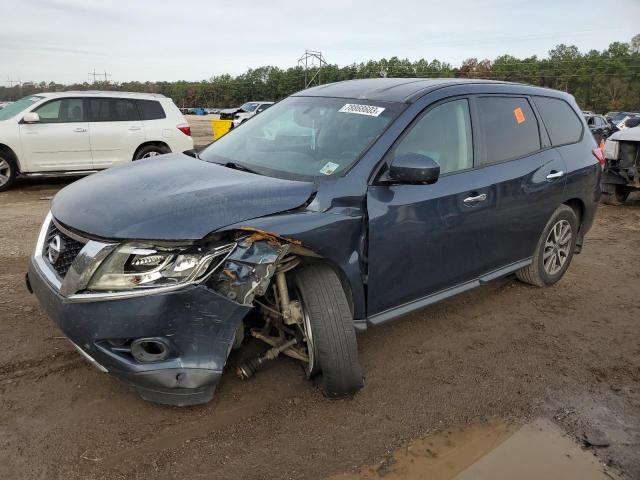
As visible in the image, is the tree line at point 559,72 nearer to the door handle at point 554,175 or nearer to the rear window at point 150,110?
the rear window at point 150,110

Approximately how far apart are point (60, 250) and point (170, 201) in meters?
0.64

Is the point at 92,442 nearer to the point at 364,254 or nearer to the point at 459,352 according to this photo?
the point at 364,254

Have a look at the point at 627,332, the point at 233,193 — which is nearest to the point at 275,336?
the point at 233,193

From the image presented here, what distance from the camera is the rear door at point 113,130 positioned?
31.5 feet

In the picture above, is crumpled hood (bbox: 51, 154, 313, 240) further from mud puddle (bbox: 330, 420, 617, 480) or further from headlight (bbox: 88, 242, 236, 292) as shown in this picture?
mud puddle (bbox: 330, 420, 617, 480)

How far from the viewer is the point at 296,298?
2988 mm

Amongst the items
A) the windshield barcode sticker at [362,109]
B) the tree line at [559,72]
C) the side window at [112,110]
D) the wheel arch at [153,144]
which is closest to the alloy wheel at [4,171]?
the side window at [112,110]

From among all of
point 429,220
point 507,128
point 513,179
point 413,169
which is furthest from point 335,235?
point 507,128

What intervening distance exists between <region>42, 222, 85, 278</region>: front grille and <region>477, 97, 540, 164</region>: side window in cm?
272

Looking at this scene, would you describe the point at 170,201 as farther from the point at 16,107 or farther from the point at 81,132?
the point at 16,107

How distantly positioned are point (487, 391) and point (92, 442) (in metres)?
2.22

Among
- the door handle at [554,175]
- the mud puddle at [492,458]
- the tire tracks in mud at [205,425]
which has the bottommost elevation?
the mud puddle at [492,458]

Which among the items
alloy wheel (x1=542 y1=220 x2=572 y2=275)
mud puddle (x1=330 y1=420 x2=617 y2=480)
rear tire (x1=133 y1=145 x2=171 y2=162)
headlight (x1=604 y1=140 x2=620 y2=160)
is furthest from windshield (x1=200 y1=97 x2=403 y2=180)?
headlight (x1=604 y1=140 x2=620 y2=160)

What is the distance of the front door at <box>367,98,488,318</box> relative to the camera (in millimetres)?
3061
